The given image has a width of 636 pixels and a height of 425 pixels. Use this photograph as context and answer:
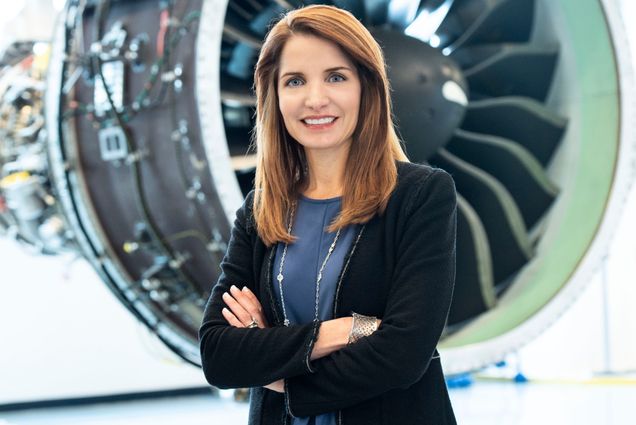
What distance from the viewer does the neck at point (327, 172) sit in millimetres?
1370

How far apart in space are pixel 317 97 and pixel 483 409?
413cm

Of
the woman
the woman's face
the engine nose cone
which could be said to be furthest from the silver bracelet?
the engine nose cone

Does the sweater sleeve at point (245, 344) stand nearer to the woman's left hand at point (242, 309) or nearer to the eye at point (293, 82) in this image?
the woman's left hand at point (242, 309)

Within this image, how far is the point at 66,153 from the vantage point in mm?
3010

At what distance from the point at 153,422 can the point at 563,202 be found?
327 centimetres

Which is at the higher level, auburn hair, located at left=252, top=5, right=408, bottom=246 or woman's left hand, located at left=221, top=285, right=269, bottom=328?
auburn hair, located at left=252, top=5, right=408, bottom=246

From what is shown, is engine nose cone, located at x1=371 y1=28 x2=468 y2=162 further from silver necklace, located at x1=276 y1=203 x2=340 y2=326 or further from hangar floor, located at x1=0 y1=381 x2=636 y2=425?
hangar floor, located at x1=0 y1=381 x2=636 y2=425

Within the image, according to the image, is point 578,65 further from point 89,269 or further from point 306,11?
point 89,269

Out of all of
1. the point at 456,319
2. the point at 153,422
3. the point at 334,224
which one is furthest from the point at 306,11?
the point at 153,422

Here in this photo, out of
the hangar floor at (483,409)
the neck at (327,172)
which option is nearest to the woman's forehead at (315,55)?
the neck at (327,172)

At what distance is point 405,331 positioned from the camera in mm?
1229

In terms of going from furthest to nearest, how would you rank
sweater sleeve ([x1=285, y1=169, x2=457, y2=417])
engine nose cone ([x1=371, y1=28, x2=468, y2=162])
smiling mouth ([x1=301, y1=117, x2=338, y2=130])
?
engine nose cone ([x1=371, y1=28, x2=468, y2=162])
smiling mouth ([x1=301, y1=117, x2=338, y2=130])
sweater sleeve ([x1=285, y1=169, x2=457, y2=417])

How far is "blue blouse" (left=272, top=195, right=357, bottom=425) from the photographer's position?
1.29m

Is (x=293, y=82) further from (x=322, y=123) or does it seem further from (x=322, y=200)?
(x=322, y=200)
